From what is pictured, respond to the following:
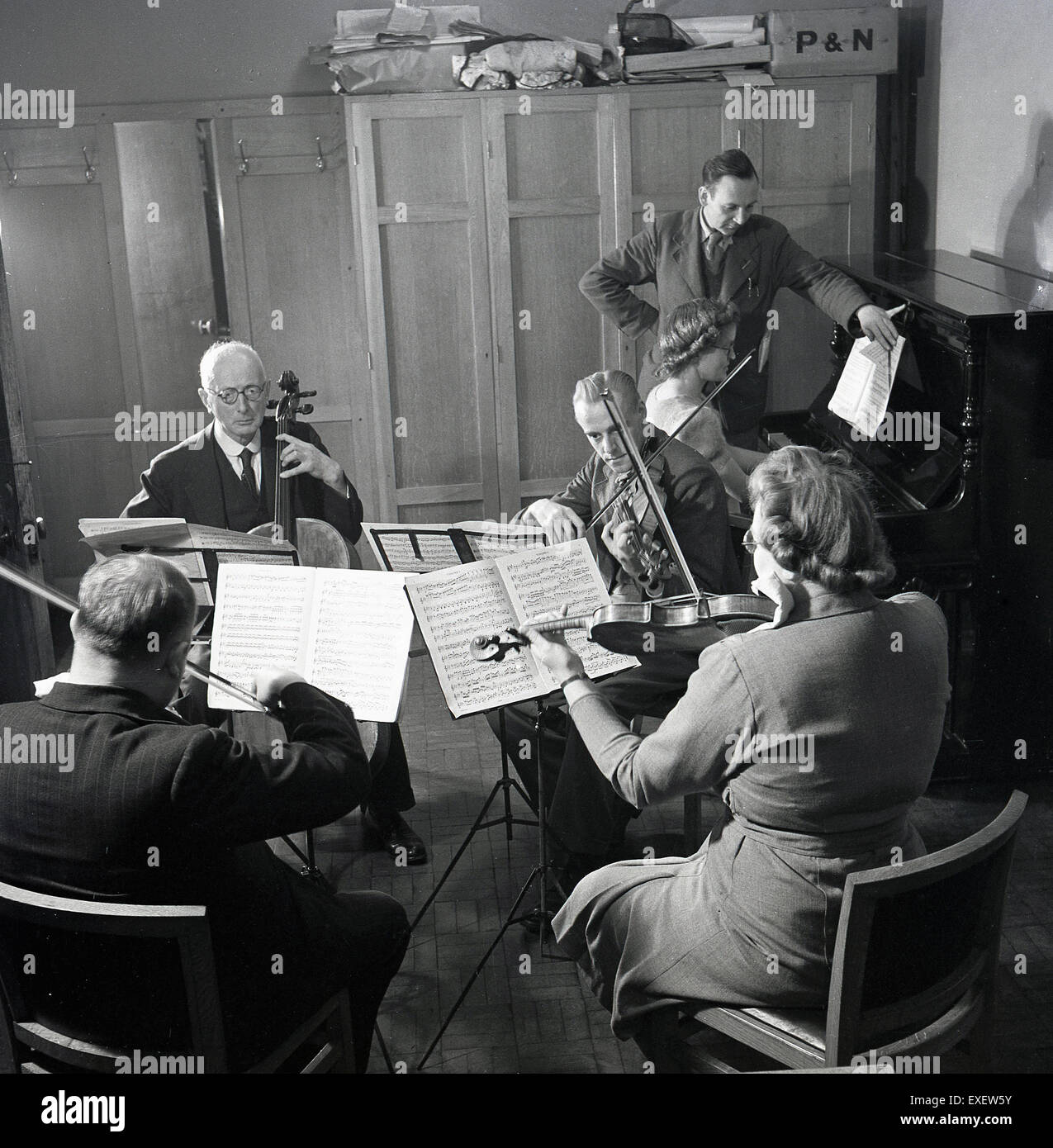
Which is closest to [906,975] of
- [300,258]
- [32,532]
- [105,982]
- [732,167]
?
[105,982]

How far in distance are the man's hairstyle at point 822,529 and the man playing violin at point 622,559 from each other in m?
0.96

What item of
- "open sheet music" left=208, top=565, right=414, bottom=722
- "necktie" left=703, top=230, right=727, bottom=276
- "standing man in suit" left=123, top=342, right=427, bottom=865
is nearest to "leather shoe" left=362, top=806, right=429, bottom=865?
"standing man in suit" left=123, top=342, right=427, bottom=865

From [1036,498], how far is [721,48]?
2.24 meters

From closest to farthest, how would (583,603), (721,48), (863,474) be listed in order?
(583,603), (863,474), (721,48)

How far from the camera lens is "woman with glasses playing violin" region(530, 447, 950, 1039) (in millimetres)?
1947

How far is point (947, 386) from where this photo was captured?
12.1ft

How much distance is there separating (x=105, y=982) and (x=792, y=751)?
104cm

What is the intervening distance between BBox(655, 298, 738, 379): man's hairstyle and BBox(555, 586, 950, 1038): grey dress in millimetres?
1490

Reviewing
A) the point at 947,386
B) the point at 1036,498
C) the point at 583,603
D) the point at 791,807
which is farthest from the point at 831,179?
the point at 791,807

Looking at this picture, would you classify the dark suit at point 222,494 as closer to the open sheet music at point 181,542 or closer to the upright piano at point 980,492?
the open sheet music at point 181,542

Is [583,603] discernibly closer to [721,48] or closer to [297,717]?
[297,717]

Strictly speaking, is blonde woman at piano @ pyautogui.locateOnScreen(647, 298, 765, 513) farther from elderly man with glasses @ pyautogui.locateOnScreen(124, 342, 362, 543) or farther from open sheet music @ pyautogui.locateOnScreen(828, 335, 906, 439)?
elderly man with glasses @ pyautogui.locateOnScreen(124, 342, 362, 543)

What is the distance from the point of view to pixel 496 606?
258cm

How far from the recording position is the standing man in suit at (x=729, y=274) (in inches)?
161
